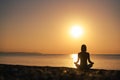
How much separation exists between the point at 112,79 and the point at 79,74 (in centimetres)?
134

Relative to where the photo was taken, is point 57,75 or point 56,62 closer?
point 57,75

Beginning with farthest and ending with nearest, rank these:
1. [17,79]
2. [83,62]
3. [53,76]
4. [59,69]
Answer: [83,62] → [59,69] → [53,76] → [17,79]

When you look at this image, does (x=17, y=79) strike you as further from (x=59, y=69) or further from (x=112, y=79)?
(x=112, y=79)

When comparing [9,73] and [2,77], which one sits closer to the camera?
[2,77]

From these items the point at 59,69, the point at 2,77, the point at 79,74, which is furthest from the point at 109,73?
the point at 2,77

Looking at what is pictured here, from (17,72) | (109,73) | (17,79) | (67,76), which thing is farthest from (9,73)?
(109,73)

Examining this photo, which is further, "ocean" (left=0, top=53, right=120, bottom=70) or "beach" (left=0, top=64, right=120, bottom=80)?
"ocean" (left=0, top=53, right=120, bottom=70)

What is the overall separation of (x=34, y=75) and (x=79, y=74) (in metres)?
1.77

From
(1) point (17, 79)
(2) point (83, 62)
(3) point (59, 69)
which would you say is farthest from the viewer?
(2) point (83, 62)

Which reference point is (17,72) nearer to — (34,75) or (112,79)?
(34,75)

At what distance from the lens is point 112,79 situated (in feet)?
34.8

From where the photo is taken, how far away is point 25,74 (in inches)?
436

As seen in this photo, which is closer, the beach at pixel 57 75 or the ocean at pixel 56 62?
the beach at pixel 57 75

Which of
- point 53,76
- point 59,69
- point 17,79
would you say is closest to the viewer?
point 17,79
